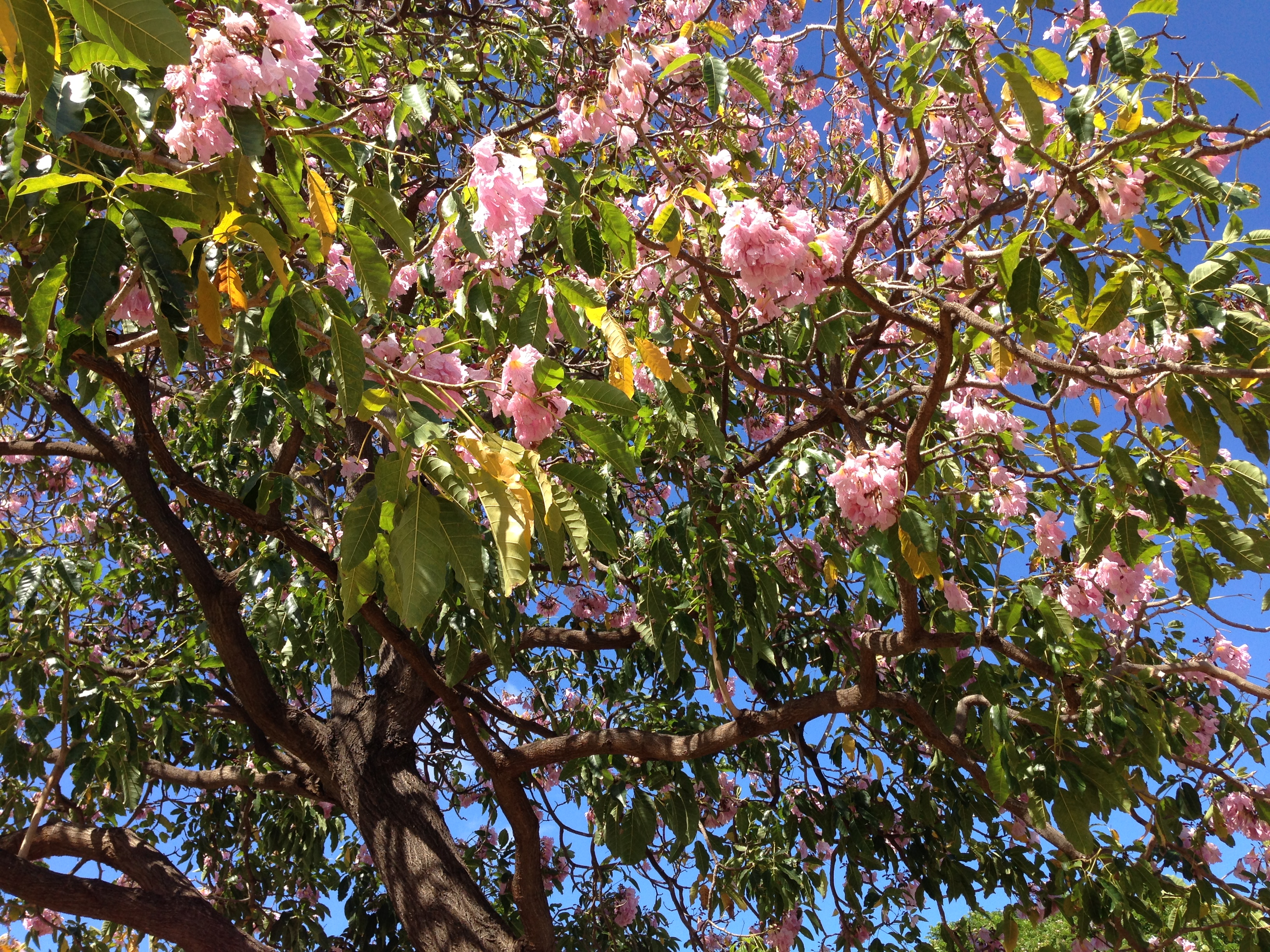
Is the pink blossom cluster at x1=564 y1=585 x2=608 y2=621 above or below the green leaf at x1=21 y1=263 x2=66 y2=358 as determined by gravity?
above

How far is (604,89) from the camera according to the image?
2.33 m

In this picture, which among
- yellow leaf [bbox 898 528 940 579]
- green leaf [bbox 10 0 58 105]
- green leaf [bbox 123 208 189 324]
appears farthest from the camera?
yellow leaf [bbox 898 528 940 579]

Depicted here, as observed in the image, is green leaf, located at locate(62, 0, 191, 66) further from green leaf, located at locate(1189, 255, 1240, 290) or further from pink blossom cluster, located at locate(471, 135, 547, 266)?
green leaf, located at locate(1189, 255, 1240, 290)

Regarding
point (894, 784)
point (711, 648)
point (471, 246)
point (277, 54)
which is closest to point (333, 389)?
point (471, 246)

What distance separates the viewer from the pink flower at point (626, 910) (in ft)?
13.0

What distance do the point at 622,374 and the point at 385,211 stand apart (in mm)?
501

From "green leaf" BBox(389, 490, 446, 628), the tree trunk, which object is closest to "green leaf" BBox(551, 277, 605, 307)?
"green leaf" BBox(389, 490, 446, 628)

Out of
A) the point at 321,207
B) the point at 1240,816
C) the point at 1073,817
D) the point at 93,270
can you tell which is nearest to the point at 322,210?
the point at 321,207

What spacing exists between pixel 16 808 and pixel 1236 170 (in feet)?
14.9

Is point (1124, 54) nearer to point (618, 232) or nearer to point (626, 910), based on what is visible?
point (618, 232)

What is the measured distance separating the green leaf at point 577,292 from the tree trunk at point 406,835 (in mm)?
2102

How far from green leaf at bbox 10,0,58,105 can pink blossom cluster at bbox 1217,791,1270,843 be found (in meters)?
3.75

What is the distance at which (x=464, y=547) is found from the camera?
1.25 m

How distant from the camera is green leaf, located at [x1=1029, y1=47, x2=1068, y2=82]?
1737 millimetres
